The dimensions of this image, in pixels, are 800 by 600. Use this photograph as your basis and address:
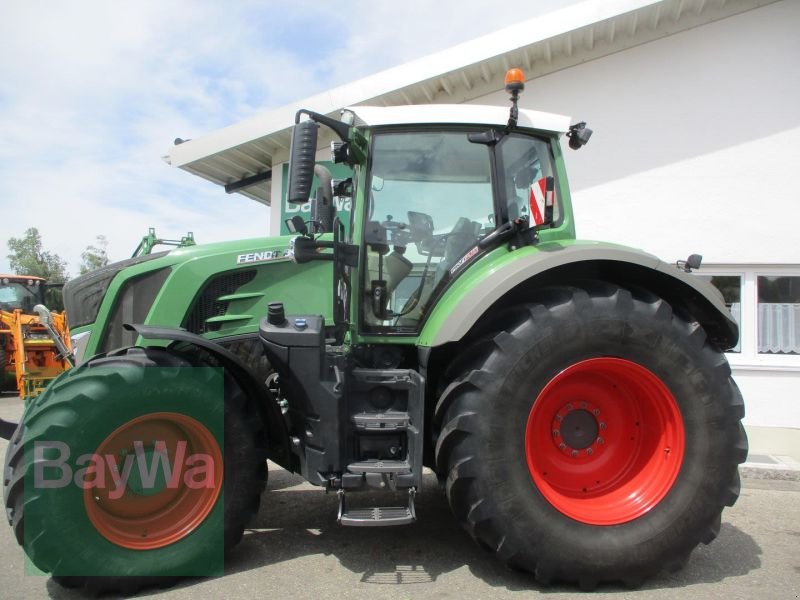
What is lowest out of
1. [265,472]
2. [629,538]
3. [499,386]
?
[629,538]

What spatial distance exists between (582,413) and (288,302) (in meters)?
1.84

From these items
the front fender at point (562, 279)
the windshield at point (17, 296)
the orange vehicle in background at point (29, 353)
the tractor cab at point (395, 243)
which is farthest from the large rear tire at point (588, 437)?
the windshield at point (17, 296)

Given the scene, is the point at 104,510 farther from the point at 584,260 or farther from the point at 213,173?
the point at 213,173

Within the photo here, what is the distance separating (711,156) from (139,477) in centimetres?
698

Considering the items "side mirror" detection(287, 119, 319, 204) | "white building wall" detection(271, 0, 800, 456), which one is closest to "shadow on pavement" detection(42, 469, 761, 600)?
"side mirror" detection(287, 119, 319, 204)

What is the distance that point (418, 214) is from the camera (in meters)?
3.59

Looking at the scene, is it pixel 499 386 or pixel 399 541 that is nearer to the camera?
pixel 499 386

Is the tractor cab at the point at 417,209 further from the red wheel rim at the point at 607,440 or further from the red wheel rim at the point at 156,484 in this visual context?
the red wheel rim at the point at 156,484

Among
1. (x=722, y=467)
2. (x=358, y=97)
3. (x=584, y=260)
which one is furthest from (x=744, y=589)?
(x=358, y=97)

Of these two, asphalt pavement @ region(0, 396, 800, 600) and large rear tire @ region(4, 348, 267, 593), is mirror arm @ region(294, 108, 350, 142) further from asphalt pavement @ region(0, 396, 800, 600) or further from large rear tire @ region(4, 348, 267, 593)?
asphalt pavement @ region(0, 396, 800, 600)

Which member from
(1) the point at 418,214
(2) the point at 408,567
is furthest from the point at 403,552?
(1) the point at 418,214

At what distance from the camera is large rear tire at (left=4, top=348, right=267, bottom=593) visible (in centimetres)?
287

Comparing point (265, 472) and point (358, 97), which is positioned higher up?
point (358, 97)

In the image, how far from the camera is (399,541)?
3.72m
